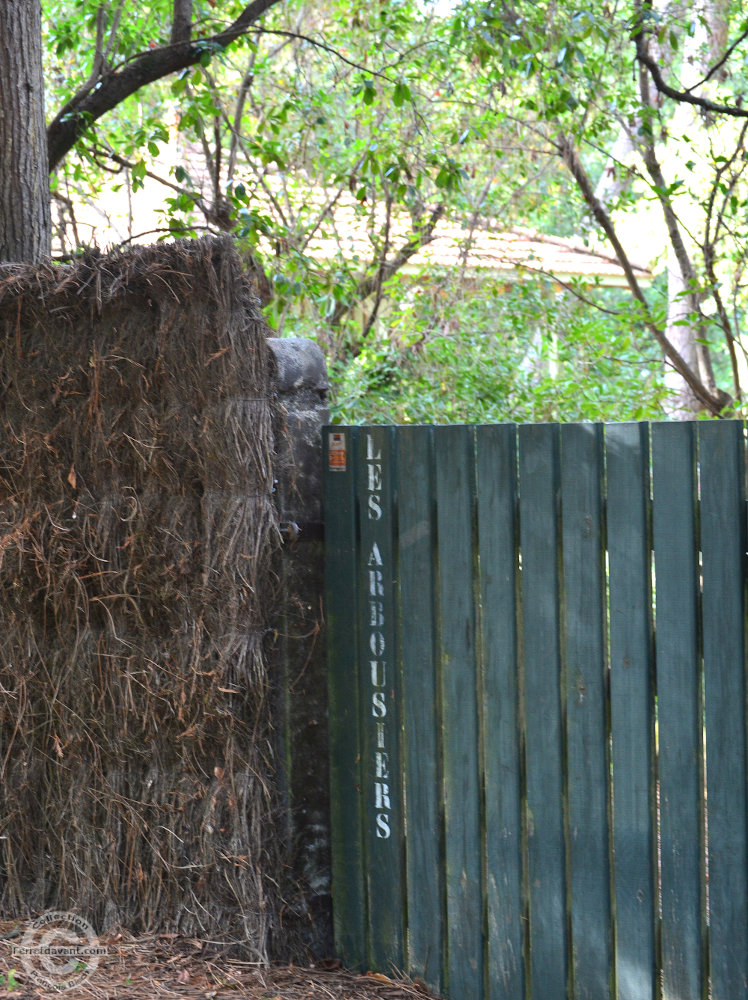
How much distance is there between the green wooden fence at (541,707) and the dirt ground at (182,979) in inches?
4.3

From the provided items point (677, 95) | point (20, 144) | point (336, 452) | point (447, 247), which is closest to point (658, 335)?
point (677, 95)

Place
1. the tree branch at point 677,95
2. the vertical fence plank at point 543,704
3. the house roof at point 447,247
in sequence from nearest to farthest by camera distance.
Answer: the vertical fence plank at point 543,704, the tree branch at point 677,95, the house roof at point 447,247

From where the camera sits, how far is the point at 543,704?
3043 millimetres

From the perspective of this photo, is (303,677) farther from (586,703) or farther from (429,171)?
(429,171)

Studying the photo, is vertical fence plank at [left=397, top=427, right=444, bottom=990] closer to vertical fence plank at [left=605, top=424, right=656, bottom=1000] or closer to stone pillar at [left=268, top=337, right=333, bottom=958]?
stone pillar at [left=268, top=337, right=333, bottom=958]

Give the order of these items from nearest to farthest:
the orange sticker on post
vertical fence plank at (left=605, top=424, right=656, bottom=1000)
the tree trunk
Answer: vertical fence plank at (left=605, top=424, right=656, bottom=1000) → the orange sticker on post → the tree trunk

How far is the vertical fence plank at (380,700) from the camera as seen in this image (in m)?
3.32

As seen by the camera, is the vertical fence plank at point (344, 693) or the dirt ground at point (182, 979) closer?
the dirt ground at point (182, 979)

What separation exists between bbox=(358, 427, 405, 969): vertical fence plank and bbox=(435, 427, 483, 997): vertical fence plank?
196 millimetres

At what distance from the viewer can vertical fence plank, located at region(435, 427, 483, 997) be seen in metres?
3.17

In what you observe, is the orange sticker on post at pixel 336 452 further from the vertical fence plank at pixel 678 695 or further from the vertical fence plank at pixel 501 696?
the vertical fence plank at pixel 678 695

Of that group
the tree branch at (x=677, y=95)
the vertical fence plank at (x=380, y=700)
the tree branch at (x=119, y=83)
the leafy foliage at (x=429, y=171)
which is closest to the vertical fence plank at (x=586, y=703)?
the vertical fence plank at (x=380, y=700)

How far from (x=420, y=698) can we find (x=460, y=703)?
154 mm

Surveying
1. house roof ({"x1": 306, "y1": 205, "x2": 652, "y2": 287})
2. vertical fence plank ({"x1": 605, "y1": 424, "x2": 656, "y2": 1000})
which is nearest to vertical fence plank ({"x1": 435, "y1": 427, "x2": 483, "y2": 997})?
vertical fence plank ({"x1": 605, "y1": 424, "x2": 656, "y2": 1000})
